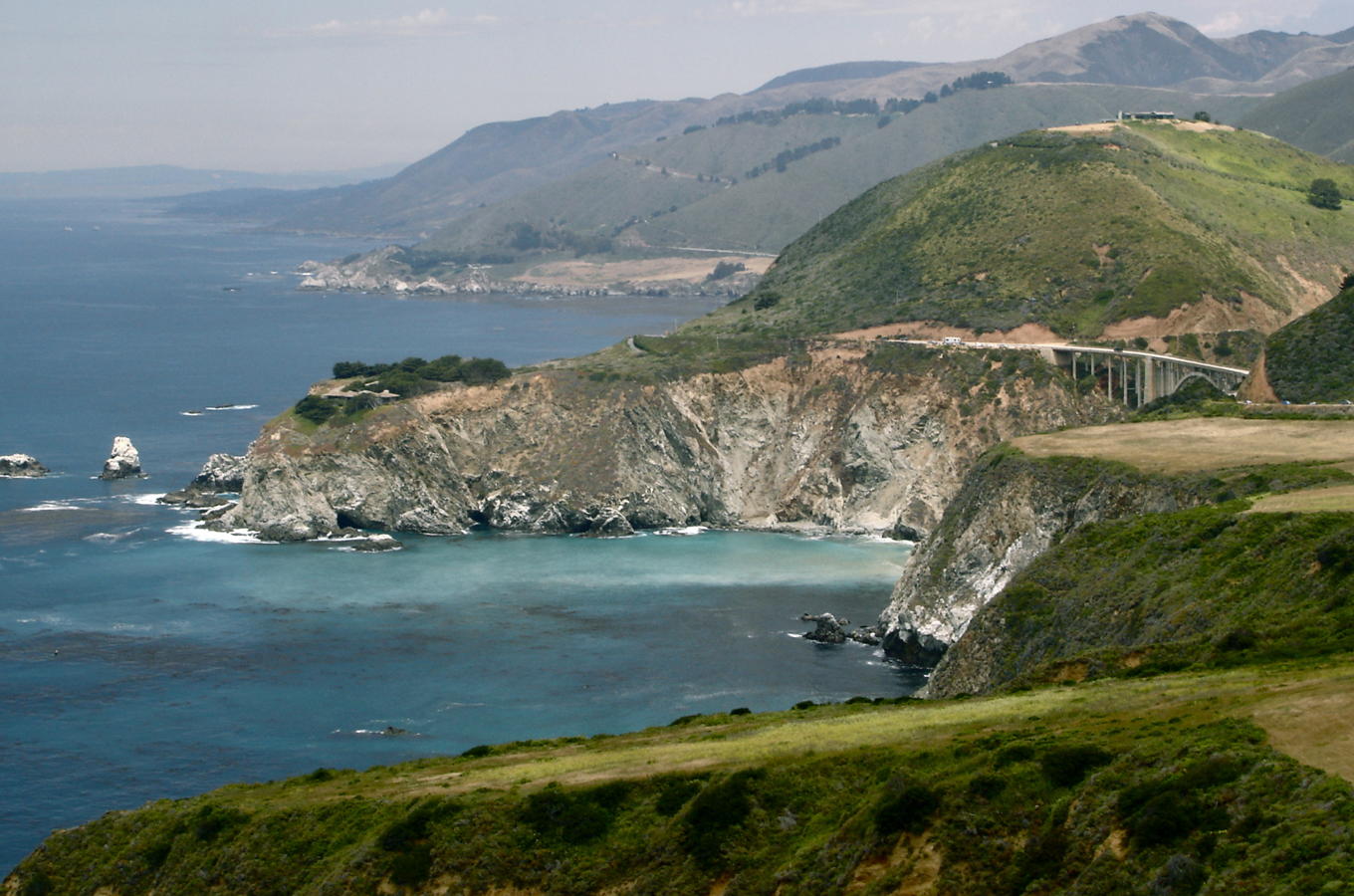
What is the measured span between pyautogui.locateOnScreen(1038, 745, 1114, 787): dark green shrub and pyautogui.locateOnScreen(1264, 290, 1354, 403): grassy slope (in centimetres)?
7196

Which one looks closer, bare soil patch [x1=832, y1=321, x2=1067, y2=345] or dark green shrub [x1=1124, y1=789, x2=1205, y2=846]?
dark green shrub [x1=1124, y1=789, x2=1205, y2=846]

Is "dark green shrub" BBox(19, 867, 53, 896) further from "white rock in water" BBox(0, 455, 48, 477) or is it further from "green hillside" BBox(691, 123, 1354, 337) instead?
"green hillside" BBox(691, 123, 1354, 337)

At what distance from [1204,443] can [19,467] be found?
10167 cm

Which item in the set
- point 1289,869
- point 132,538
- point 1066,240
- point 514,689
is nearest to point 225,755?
point 514,689

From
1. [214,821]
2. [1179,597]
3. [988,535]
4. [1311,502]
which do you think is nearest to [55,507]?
[988,535]

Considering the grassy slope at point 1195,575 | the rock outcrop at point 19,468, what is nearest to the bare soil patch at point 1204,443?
the grassy slope at point 1195,575

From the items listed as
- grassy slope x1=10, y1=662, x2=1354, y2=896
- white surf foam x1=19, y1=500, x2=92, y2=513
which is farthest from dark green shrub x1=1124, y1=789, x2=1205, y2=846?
white surf foam x1=19, y1=500, x2=92, y2=513

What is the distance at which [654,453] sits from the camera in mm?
140250

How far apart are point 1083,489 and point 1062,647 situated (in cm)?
2122

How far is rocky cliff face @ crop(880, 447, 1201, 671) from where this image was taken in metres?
90.3

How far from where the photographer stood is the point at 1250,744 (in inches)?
1405

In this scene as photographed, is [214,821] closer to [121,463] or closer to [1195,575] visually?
[1195,575]

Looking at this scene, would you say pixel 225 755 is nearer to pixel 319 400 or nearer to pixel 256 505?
pixel 256 505

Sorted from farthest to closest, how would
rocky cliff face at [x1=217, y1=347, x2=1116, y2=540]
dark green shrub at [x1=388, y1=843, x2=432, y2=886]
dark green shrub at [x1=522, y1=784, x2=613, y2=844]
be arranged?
1. rocky cliff face at [x1=217, y1=347, x2=1116, y2=540]
2. dark green shrub at [x1=388, y1=843, x2=432, y2=886]
3. dark green shrub at [x1=522, y1=784, x2=613, y2=844]
